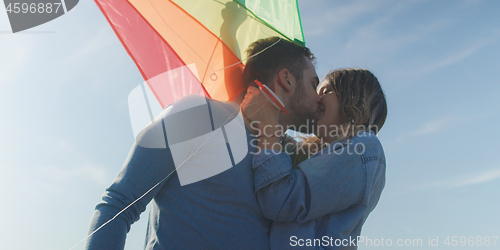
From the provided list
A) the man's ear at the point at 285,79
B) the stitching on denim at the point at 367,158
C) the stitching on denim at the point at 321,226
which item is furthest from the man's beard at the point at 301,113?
the stitching on denim at the point at 321,226

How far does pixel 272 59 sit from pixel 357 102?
0.74 meters

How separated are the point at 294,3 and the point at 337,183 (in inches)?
43.5

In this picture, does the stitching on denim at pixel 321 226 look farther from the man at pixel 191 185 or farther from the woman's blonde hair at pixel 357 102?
the woman's blonde hair at pixel 357 102

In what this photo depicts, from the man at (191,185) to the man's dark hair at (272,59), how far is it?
1cm

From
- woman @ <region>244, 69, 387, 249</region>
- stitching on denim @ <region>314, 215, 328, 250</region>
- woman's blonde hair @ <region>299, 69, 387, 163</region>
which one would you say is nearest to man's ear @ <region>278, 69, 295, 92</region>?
woman @ <region>244, 69, 387, 249</region>

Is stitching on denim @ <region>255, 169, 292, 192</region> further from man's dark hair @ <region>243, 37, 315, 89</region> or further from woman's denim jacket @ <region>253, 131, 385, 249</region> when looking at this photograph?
man's dark hair @ <region>243, 37, 315, 89</region>

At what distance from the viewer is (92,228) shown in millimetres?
1369

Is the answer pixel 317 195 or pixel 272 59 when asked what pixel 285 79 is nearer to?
pixel 272 59

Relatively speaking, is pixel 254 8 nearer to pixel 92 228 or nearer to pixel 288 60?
pixel 288 60

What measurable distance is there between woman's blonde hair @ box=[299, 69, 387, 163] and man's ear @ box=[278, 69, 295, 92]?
0.46 m

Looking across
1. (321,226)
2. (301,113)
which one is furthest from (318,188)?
(301,113)

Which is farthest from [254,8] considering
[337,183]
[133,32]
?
[337,183]

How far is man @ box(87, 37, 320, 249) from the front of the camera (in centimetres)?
147

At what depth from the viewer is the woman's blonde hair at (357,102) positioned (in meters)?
2.39
